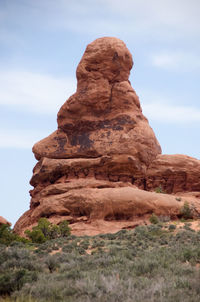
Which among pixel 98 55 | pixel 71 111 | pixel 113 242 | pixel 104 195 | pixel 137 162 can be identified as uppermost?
pixel 98 55

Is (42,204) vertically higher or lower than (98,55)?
lower

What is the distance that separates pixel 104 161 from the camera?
106ft

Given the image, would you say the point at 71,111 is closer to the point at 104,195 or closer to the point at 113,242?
the point at 104,195

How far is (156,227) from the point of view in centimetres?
2364

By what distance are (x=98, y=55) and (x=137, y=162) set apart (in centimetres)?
1062

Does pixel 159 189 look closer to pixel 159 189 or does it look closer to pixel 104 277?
pixel 159 189

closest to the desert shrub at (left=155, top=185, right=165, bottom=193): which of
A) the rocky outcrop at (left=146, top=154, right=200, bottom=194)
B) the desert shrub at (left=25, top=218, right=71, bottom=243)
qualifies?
the rocky outcrop at (left=146, top=154, right=200, bottom=194)

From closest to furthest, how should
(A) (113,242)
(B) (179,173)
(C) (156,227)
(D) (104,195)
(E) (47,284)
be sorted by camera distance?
(E) (47,284)
(A) (113,242)
(C) (156,227)
(D) (104,195)
(B) (179,173)

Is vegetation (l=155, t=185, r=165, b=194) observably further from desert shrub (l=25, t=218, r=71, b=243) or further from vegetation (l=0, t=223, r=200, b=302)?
vegetation (l=0, t=223, r=200, b=302)

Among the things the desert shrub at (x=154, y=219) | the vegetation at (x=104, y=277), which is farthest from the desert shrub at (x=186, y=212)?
the vegetation at (x=104, y=277)

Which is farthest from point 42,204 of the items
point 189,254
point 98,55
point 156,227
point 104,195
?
point 189,254

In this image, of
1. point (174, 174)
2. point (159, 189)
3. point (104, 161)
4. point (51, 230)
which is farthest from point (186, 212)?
point (51, 230)

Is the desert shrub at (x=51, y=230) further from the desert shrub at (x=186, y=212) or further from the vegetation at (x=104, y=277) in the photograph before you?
the desert shrub at (x=186, y=212)

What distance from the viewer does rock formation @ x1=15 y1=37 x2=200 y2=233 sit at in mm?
29269
